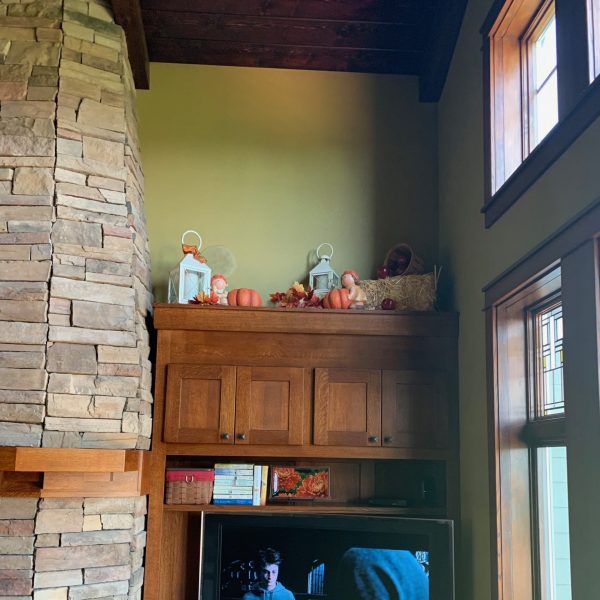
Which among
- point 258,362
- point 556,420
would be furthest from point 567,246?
point 258,362

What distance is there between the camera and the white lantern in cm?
402

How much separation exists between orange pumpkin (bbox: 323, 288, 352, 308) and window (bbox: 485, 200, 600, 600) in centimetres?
81

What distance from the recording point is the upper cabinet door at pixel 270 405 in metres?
3.85

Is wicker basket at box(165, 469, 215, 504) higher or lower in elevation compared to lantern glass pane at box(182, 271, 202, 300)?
lower

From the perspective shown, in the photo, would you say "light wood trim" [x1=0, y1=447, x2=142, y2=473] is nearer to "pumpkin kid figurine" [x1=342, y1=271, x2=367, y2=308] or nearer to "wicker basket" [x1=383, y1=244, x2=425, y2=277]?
"pumpkin kid figurine" [x1=342, y1=271, x2=367, y2=308]

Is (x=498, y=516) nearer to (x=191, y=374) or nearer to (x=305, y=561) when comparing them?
(x=305, y=561)

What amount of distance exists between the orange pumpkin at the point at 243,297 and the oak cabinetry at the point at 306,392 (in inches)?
5.1

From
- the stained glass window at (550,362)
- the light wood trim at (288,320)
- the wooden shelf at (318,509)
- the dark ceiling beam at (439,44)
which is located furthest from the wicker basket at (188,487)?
the dark ceiling beam at (439,44)

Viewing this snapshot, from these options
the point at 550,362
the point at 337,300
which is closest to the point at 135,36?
the point at 337,300

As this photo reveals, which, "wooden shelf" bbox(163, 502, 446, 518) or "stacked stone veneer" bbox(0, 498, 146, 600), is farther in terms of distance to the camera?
"wooden shelf" bbox(163, 502, 446, 518)

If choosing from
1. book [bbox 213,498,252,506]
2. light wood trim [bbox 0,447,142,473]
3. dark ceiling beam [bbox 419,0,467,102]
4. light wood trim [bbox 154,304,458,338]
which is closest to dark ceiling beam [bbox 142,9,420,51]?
dark ceiling beam [bbox 419,0,467,102]

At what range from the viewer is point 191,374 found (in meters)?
3.88

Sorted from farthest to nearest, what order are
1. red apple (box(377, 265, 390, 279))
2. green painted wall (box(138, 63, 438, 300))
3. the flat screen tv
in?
green painted wall (box(138, 63, 438, 300))
red apple (box(377, 265, 390, 279))
the flat screen tv

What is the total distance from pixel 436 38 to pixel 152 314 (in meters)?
2.07
